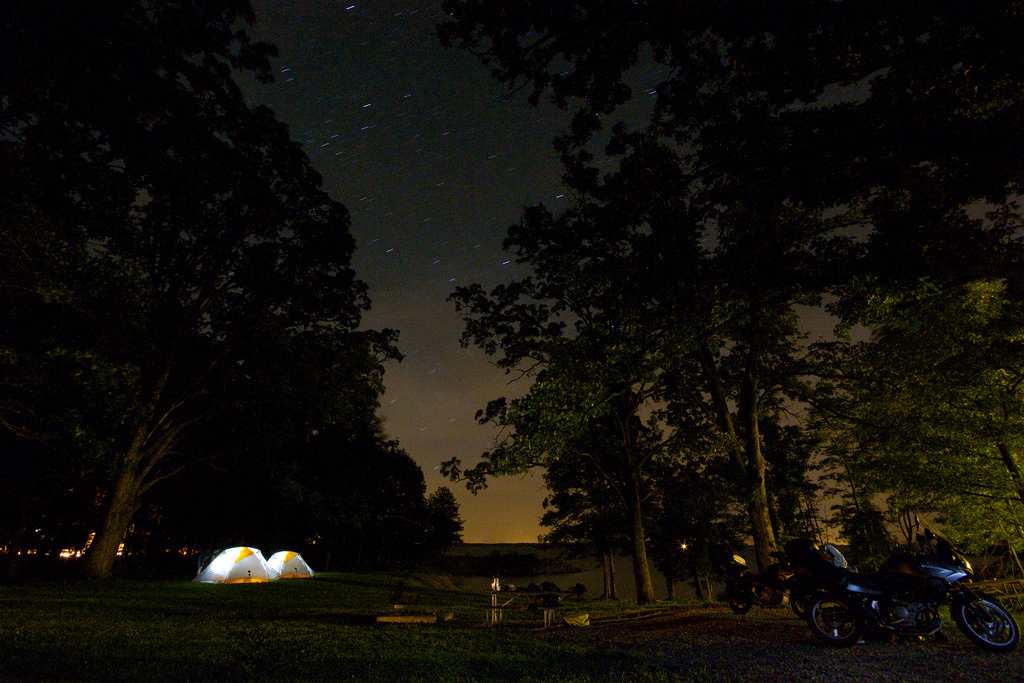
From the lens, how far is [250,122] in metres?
19.1

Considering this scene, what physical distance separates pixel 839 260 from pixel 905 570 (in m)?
4.71

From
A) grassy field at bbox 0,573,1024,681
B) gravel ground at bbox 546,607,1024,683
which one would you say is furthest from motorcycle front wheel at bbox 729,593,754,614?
gravel ground at bbox 546,607,1024,683

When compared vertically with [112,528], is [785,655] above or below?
below

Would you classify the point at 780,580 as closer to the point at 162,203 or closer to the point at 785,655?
the point at 785,655

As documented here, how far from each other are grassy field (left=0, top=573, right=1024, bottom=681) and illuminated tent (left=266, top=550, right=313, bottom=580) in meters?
23.6

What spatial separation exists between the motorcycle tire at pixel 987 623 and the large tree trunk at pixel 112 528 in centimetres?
2410

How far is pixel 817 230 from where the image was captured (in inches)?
507

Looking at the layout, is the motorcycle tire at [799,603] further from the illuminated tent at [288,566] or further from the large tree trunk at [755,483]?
the illuminated tent at [288,566]

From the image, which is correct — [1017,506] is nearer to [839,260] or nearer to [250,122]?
[839,260]

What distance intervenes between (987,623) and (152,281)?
2444cm

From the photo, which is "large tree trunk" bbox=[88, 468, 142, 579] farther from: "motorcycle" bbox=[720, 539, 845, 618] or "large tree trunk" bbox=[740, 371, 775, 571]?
"large tree trunk" bbox=[740, 371, 775, 571]

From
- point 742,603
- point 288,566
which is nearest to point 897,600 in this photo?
point 742,603

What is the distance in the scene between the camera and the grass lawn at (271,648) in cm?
643

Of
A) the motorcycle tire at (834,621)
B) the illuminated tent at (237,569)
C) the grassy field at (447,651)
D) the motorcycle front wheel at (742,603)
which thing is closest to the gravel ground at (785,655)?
the grassy field at (447,651)
